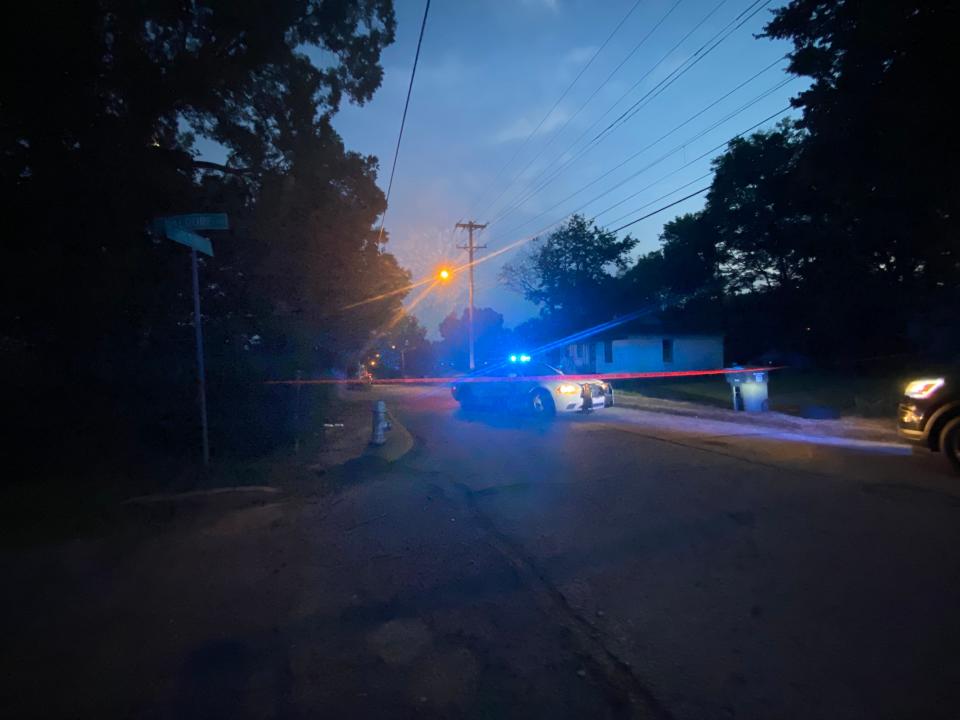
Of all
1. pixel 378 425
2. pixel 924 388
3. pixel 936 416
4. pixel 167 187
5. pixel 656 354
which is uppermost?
pixel 167 187

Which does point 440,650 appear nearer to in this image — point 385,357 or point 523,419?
point 523,419

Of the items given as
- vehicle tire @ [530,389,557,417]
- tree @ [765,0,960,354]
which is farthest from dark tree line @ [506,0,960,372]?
vehicle tire @ [530,389,557,417]

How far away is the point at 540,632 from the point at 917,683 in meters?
1.96

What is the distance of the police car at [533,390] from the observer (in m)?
13.6

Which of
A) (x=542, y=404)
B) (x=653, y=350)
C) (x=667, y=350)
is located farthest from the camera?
(x=667, y=350)

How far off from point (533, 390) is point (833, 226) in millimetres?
16236

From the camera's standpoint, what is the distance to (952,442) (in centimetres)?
690

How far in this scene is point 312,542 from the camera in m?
5.25

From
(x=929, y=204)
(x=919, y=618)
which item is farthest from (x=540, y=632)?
(x=929, y=204)

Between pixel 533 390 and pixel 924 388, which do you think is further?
pixel 533 390

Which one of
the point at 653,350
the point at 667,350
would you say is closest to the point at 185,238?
the point at 653,350

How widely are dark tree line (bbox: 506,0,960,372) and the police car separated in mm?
7808

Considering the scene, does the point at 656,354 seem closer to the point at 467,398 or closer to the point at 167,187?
the point at 467,398

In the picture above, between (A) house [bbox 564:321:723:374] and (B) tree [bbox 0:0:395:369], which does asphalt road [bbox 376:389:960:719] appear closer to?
(B) tree [bbox 0:0:395:369]
